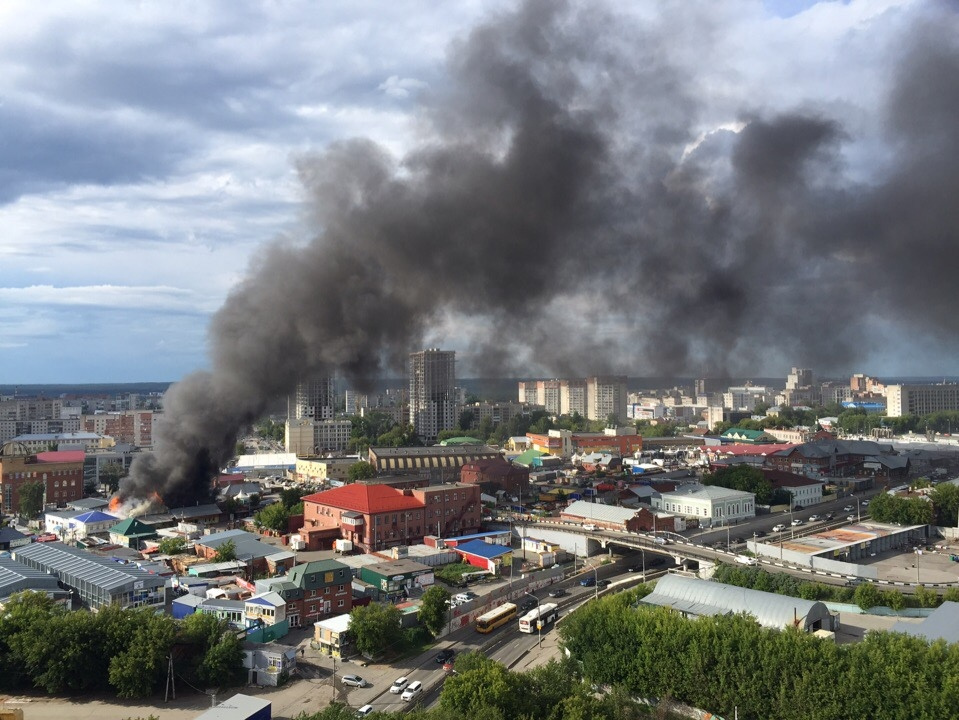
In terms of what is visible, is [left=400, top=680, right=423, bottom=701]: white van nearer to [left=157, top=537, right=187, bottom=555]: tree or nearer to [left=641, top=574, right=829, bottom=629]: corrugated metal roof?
[left=641, top=574, right=829, bottom=629]: corrugated metal roof

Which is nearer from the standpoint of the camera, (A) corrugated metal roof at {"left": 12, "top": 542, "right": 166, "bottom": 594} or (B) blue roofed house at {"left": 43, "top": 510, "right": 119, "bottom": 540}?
(A) corrugated metal roof at {"left": 12, "top": 542, "right": 166, "bottom": 594}

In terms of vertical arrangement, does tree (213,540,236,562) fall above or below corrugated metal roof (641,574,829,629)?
below

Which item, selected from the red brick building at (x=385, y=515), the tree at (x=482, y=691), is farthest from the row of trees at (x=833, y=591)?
the red brick building at (x=385, y=515)

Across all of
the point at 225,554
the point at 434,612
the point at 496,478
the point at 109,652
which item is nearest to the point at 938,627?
the point at 434,612

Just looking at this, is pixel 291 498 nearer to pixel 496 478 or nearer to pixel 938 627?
pixel 496 478

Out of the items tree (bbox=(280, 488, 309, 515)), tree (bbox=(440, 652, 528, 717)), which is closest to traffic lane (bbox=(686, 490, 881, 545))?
tree (bbox=(280, 488, 309, 515))

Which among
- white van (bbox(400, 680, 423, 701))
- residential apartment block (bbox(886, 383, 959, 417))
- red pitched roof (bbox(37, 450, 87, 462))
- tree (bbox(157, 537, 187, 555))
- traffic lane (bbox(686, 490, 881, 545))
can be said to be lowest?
white van (bbox(400, 680, 423, 701))

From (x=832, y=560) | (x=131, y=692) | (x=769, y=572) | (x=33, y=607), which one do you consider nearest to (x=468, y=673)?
(x=131, y=692)

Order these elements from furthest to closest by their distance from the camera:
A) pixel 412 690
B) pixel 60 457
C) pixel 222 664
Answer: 1. pixel 60 457
2. pixel 222 664
3. pixel 412 690
